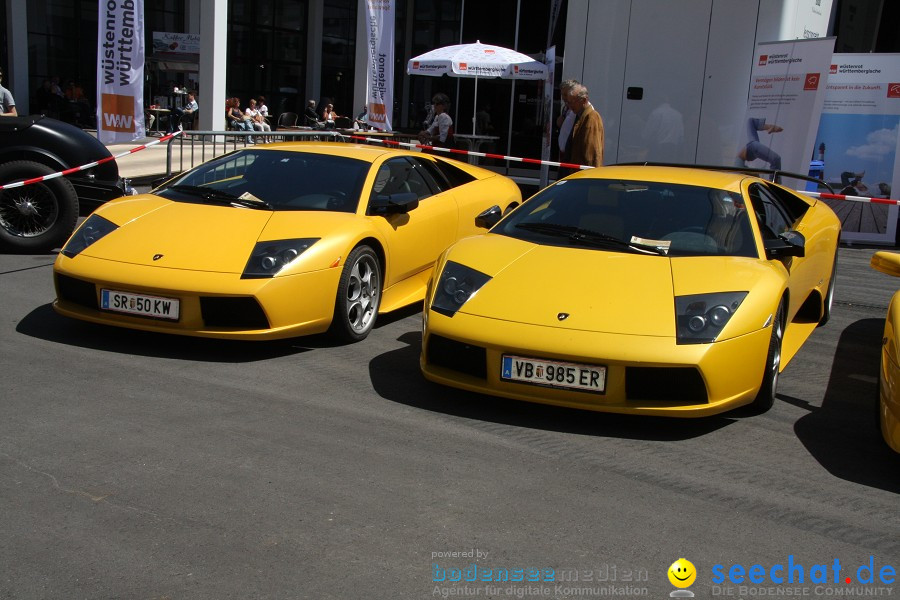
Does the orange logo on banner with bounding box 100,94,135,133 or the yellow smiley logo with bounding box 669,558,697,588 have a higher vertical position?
the orange logo on banner with bounding box 100,94,135,133

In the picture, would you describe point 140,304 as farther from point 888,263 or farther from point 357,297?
point 888,263

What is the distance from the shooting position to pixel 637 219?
220 inches

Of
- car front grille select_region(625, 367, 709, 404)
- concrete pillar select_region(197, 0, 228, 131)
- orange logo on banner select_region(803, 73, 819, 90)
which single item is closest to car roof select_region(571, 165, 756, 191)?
car front grille select_region(625, 367, 709, 404)

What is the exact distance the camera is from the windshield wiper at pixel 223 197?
6.25 meters

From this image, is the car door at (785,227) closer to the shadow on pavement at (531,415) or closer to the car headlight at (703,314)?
the car headlight at (703,314)

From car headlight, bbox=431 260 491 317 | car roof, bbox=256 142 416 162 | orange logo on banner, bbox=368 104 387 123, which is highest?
orange logo on banner, bbox=368 104 387 123

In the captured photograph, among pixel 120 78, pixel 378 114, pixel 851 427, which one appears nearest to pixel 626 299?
pixel 851 427

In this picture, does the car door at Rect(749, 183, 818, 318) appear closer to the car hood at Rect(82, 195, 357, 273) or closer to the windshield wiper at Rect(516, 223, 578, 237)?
the windshield wiper at Rect(516, 223, 578, 237)

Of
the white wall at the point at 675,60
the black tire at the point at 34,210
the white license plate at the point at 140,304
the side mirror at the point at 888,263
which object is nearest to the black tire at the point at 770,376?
the side mirror at the point at 888,263

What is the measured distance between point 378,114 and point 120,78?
4.79 metres

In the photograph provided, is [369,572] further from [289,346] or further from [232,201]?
[232,201]

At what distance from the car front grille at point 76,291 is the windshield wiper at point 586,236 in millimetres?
2663

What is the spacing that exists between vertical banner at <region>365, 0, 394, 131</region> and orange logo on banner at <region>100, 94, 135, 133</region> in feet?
15.1

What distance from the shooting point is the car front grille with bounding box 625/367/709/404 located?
14.6 ft
